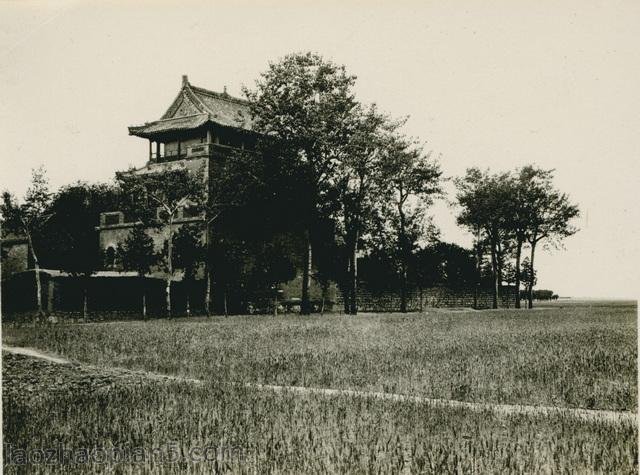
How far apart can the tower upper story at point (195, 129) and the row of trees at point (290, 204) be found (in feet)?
4.62

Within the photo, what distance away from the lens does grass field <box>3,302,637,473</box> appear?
5105 millimetres

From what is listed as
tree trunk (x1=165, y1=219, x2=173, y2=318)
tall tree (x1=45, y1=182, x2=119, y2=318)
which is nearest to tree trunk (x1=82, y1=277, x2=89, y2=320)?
tall tree (x1=45, y1=182, x2=119, y2=318)

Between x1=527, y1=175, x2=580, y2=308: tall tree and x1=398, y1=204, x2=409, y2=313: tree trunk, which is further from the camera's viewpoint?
x1=398, y1=204, x2=409, y2=313: tree trunk

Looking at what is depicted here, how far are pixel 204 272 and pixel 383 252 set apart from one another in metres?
9.96

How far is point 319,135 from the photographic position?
2491 cm

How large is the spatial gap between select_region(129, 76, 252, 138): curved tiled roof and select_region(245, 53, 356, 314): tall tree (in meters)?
4.50

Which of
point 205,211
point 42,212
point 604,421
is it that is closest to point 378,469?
point 604,421

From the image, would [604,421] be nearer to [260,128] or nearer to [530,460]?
[530,460]

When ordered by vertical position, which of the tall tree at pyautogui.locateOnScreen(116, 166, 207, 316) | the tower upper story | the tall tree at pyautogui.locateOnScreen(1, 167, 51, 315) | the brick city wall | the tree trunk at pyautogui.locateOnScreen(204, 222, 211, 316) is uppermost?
the tower upper story

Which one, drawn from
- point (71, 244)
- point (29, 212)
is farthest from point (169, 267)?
point (29, 212)

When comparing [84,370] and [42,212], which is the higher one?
[42,212]

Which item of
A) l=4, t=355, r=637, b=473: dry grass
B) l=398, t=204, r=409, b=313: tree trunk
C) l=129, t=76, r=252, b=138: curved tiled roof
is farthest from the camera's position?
l=398, t=204, r=409, b=313: tree trunk

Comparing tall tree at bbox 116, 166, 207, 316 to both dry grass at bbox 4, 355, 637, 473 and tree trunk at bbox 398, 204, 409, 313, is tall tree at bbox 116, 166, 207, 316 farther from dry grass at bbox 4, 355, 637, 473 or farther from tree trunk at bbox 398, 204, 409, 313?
dry grass at bbox 4, 355, 637, 473

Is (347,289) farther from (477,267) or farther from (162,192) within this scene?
(162,192)
